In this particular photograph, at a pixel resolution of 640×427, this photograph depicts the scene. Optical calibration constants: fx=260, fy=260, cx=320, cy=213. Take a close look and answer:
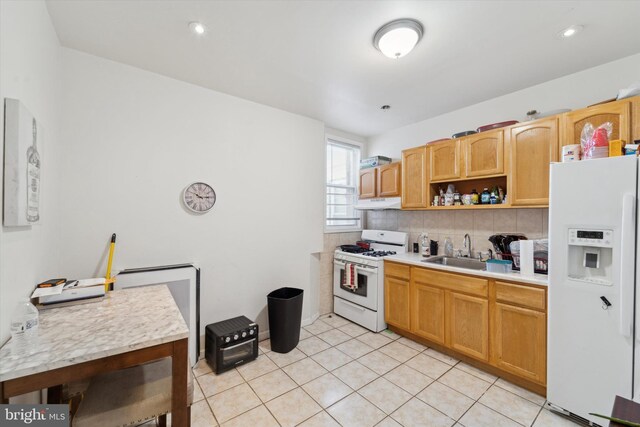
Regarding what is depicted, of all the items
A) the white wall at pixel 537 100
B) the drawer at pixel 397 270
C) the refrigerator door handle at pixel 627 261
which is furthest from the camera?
the drawer at pixel 397 270

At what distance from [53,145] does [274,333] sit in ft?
7.80

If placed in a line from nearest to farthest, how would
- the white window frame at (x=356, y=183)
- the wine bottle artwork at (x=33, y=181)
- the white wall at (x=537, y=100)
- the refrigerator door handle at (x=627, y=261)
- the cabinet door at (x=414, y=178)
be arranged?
the wine bottle artwork at (x=33, y=181)
the refrigerator door handle at (x=627, y=261)
the white wall at (x=537, y=100)
the cabinet door at (x=414, y=178)
the white window frame at (x=356, y=183)

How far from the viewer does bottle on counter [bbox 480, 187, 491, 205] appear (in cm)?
261

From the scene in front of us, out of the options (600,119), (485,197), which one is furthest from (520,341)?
(600,119)

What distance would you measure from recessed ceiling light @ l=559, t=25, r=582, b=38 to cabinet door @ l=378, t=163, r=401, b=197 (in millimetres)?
1816

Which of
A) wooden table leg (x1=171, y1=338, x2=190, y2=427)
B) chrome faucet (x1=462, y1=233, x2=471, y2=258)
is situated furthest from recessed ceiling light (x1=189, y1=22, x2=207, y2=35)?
chrome faucet (x1=462, y1=233, x2=471, y2=258)

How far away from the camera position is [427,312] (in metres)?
2.73

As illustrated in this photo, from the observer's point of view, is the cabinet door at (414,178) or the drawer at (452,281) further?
the cabinet door at (414,178)

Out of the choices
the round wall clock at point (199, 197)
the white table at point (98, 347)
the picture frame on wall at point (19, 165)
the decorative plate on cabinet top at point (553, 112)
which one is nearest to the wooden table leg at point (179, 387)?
the white table at point (98, 347)

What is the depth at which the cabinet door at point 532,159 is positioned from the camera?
218 centimetres

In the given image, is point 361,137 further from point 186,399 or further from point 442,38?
point 186,399

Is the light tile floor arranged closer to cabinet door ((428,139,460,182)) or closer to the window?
the window

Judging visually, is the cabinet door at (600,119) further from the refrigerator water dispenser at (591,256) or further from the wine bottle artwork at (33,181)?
the wine bottle artwork at (33,181)

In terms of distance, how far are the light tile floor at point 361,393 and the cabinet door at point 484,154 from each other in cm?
188
